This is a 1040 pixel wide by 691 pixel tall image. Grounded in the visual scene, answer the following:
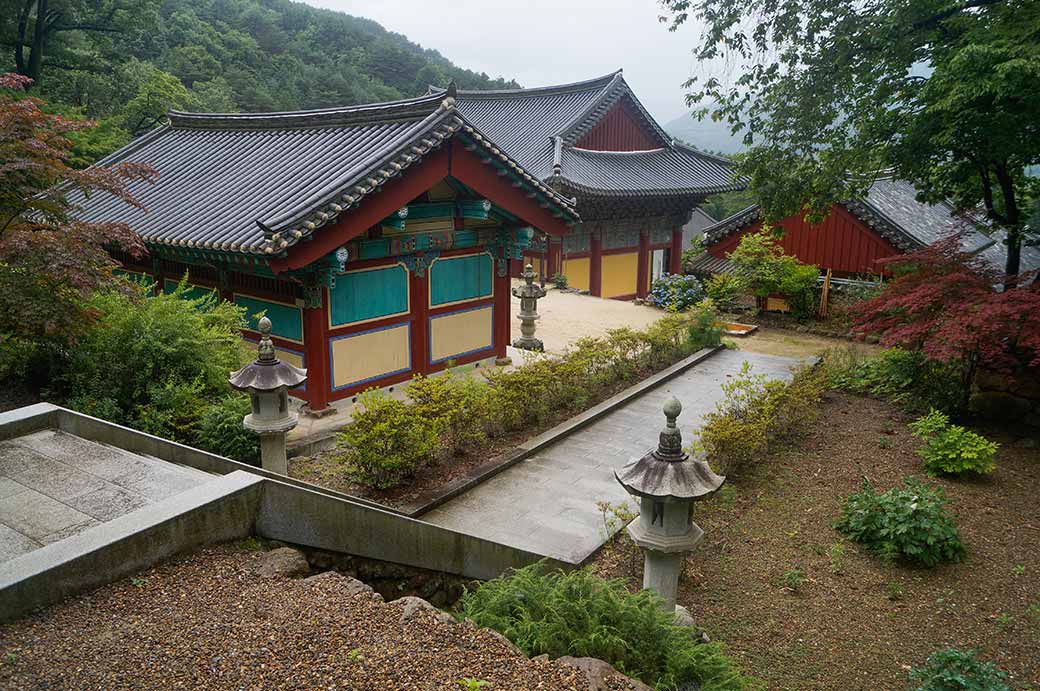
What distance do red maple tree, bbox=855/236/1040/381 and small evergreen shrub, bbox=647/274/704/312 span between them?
31.6 feet

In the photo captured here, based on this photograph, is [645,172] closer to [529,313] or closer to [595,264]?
[595,264]

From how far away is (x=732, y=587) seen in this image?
638cm

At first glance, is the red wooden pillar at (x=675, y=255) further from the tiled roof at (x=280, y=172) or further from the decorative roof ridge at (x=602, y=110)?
the tiled roof at (x=280, y=172)

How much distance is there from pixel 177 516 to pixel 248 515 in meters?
0.46

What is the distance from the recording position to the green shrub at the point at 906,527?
666 cm

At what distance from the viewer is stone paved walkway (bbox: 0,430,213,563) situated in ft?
14.7

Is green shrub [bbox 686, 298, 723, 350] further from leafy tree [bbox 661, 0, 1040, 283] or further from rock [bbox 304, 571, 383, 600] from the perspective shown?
rock [bbox 304, 571, 383, 600]

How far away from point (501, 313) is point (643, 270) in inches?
567

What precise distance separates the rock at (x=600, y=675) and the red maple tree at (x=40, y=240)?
613cm

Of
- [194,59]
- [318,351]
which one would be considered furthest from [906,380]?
[194,59]

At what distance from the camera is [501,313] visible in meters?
13.6

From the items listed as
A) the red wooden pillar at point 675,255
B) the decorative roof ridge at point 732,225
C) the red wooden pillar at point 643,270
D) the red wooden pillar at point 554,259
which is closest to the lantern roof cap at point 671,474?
the decorative roof ridge at point 732,225

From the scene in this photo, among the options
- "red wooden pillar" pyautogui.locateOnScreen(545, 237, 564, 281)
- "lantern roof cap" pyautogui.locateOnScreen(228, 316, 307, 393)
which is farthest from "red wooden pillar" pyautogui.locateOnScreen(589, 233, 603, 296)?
"lantern roof cap" pyautogui.locateOnScreen(228, 316, 307, 393)

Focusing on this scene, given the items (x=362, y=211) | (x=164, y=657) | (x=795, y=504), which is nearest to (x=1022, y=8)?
(x=795, y=504)
